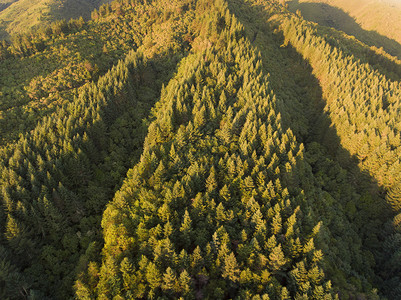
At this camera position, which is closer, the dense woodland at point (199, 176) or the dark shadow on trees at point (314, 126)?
the dense woodland at point (199, 176)

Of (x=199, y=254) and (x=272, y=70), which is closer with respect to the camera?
(x=199, y=254)

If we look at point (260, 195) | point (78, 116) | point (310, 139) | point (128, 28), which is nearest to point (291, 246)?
point (260, 195)

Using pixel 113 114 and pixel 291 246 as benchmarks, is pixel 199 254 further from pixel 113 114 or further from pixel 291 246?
pixel 113 114

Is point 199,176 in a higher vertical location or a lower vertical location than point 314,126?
higher

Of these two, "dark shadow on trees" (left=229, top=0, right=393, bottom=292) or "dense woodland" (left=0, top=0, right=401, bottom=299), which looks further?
"dark shadow on trees" (left=229, top=0, right=393, bottom=292)
